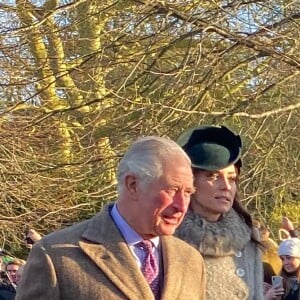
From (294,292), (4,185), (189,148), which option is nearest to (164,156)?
(189,148)

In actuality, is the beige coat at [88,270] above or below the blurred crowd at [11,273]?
above

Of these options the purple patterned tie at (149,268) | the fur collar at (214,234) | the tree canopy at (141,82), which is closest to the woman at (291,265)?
the tree canopy at (141,82)

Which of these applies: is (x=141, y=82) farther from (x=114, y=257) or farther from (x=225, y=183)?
(x=114, y=257)

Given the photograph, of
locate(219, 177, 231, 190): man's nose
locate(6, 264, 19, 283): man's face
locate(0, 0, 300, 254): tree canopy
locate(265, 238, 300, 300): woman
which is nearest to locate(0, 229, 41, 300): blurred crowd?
locate(6, 264, 19, 283): man's face

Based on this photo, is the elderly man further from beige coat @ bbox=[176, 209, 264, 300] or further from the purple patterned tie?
beige coat @ bbox=[176, 209, 264, 300]

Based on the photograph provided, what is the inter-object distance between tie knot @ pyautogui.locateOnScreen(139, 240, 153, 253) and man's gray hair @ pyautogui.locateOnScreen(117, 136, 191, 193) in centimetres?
19

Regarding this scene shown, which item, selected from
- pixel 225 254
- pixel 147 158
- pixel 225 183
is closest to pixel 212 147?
pixel 225 183

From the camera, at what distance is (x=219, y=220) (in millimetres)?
4086

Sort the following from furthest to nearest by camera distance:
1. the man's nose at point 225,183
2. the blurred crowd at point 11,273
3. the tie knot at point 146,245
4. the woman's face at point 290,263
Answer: the blurred crowd at point 11,273 < the woman's face at point 290,263 < the man's nose at point 225,183 < the tie knot at point 146,245

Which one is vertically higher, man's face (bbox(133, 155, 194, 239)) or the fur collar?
man's face (bbox(133, 155, 194, 239))

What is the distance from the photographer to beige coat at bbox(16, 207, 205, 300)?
3109 millimetres

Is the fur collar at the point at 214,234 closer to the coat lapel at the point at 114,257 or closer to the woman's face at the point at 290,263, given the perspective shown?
the coat lapel at the point at 114,257

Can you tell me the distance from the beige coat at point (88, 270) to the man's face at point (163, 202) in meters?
0.12

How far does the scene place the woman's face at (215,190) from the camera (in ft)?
13.0
